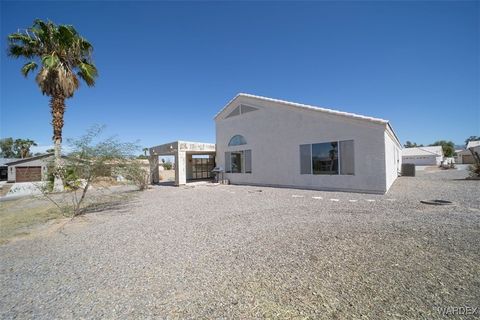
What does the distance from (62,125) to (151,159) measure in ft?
25.5

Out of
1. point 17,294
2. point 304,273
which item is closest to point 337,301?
point 304,273

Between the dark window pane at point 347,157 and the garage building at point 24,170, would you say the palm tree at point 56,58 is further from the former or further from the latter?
the garage building at point 24,170

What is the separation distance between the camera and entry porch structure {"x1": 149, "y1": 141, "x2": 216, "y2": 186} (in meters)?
18.2

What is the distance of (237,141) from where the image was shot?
18.0 metres

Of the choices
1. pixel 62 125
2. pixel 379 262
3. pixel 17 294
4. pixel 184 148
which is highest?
pixel 62 125

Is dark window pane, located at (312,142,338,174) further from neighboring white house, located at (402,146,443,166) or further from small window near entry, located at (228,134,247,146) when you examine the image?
neighboring white house, located at (402,146,443,166)

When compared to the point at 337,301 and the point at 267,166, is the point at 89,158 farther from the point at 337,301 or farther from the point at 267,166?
the point at 267,166

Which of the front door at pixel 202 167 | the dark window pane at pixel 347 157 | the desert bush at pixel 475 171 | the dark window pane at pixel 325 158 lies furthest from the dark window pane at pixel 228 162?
the desert bush at pixel 475 171

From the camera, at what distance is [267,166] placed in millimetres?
15758

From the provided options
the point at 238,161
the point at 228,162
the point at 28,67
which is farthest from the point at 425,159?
the point at 28,67

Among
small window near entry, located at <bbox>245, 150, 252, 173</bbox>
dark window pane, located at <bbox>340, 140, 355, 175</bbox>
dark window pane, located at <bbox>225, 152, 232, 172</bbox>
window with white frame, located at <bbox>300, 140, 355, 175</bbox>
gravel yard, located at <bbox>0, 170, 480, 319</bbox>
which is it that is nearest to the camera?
gravel yard, located at <bbox>0, 170, 480, 319</bbox>

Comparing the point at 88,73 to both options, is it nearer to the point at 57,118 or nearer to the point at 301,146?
the point at 57,118

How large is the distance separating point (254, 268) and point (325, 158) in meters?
10.3

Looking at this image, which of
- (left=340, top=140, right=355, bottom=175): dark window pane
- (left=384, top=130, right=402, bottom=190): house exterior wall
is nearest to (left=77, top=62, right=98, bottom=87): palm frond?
(left=340, top=140, right=355, bottom=175): dark window pane
